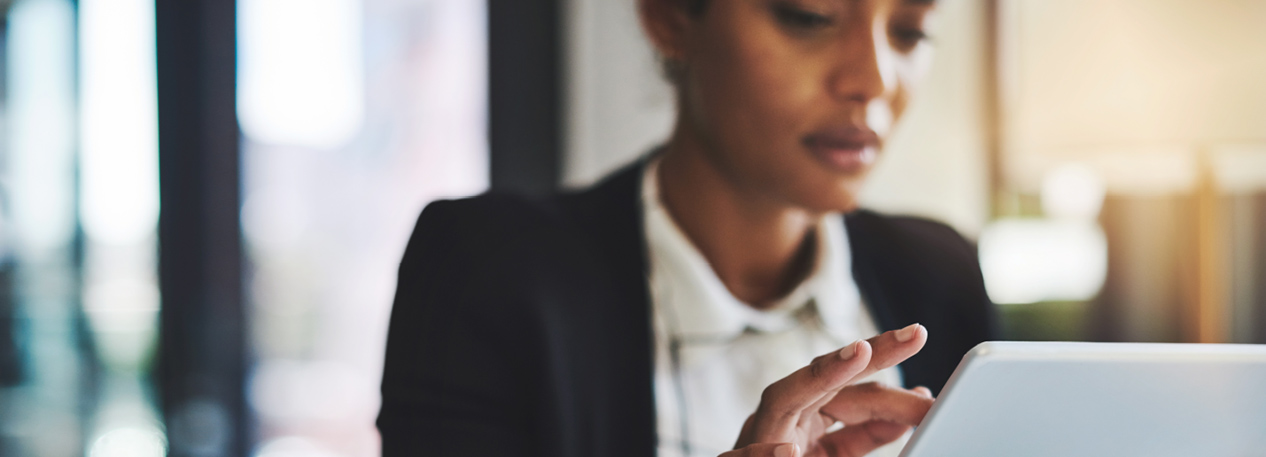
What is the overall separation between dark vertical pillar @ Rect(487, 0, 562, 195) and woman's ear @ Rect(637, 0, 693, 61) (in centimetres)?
67

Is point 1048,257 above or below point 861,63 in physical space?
below

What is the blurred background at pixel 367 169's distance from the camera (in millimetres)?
1055

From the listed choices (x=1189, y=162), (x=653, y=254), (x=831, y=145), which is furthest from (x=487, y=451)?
(x=1189, y=162)

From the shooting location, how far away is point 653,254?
540mm

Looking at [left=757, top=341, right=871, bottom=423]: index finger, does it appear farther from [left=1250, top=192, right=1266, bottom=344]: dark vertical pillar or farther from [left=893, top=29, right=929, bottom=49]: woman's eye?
[left=1250, top=192, right=1266, bottom=344]: dark vertical pillar

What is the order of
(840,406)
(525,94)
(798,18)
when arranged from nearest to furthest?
1. (840,406)
2. (798,18)
3. (525,94)

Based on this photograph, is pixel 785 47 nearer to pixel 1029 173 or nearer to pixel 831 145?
pixel 831 145

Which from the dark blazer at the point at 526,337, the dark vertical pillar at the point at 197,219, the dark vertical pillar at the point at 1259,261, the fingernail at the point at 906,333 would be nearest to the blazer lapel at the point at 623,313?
the dark blazer at the point at 526,337

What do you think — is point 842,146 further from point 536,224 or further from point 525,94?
point 525,94

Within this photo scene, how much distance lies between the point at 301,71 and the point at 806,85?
0.99 m

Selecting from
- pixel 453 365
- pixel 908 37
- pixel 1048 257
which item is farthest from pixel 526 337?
pixel 1048 257

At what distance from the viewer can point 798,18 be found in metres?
0.48


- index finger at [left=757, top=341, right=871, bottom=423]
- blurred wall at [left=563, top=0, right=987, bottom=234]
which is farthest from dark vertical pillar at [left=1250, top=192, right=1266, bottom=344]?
index finger at [left=757, top=341, right=871, bottom=423]

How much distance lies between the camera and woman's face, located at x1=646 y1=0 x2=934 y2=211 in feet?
1.58
